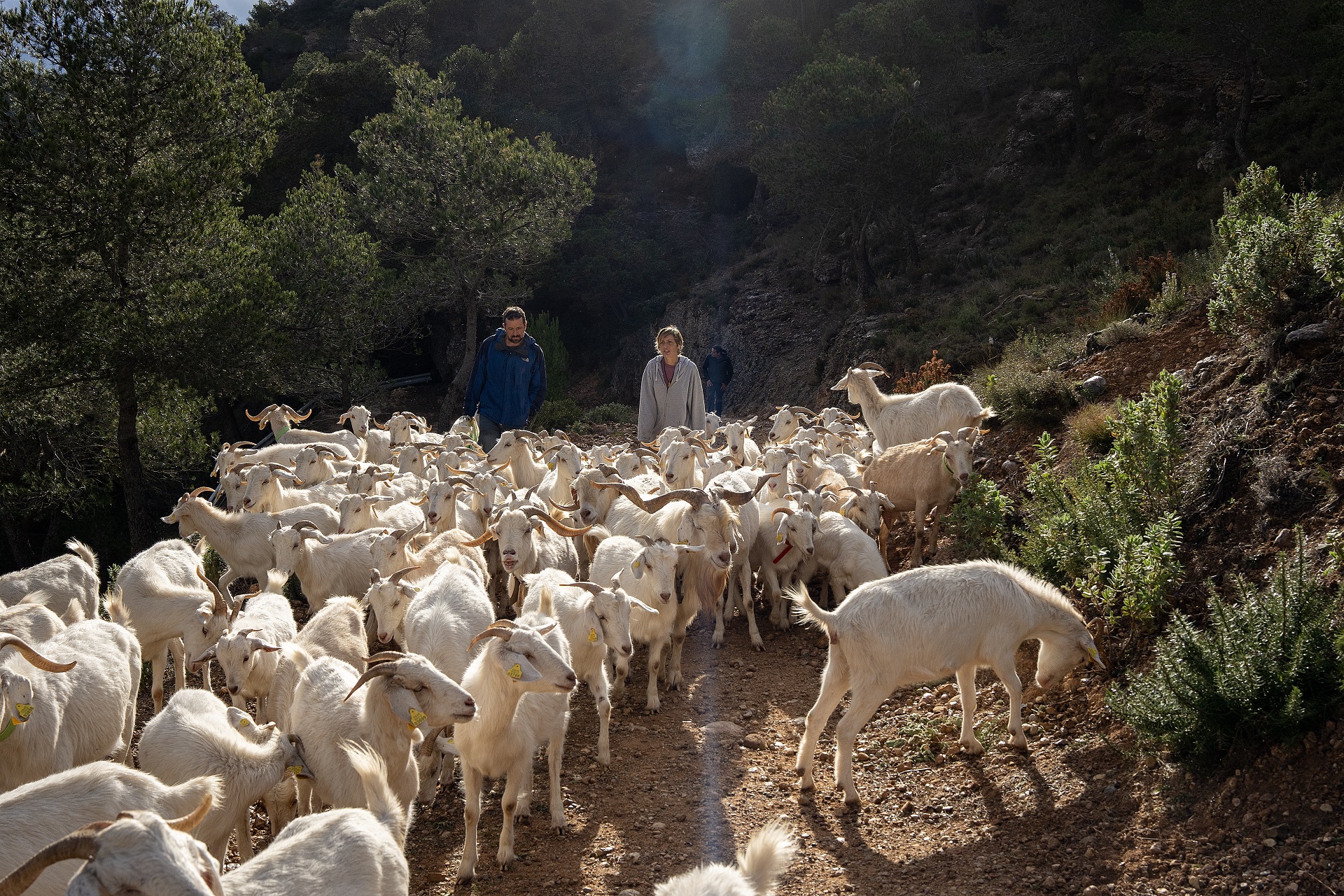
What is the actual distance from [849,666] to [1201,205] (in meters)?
20.6

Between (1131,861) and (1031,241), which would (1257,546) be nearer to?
(1131,861)

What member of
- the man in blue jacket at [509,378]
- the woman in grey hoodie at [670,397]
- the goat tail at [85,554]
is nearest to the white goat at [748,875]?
the goat tail at [85,554]

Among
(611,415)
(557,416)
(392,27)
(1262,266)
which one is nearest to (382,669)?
(1262,266)

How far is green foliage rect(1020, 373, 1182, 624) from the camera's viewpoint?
219 inches

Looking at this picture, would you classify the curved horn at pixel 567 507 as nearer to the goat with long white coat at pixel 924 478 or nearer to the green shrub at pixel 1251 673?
the goat with long white coat at pixel 924 478

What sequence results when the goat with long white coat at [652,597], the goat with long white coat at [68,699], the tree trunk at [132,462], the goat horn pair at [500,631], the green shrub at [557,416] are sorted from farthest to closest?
the green shrub at [557,416]
the tree trunk at [132,462]
the goat with long white coat at [652,597]
the goat horn pair at [500,631]
the goat with long white coat at [68,699]

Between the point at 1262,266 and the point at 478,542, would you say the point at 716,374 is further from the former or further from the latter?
the point at 1262,266

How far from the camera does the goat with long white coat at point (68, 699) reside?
4.52 metres

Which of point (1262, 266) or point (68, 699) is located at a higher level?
point (1262, 266)

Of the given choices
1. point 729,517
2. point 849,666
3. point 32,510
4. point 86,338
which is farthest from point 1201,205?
point 32,510

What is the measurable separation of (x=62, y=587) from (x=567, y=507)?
4.27 meters

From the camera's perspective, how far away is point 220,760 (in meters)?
4.44

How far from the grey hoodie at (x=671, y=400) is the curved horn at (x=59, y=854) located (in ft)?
29.2

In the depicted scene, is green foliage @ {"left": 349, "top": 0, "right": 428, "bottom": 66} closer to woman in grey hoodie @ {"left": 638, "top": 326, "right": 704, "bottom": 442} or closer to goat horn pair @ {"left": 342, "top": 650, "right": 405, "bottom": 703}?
woman in grey hoodie @ {"left": 638, "top": 326, "right": 704, "bottom": 442}
